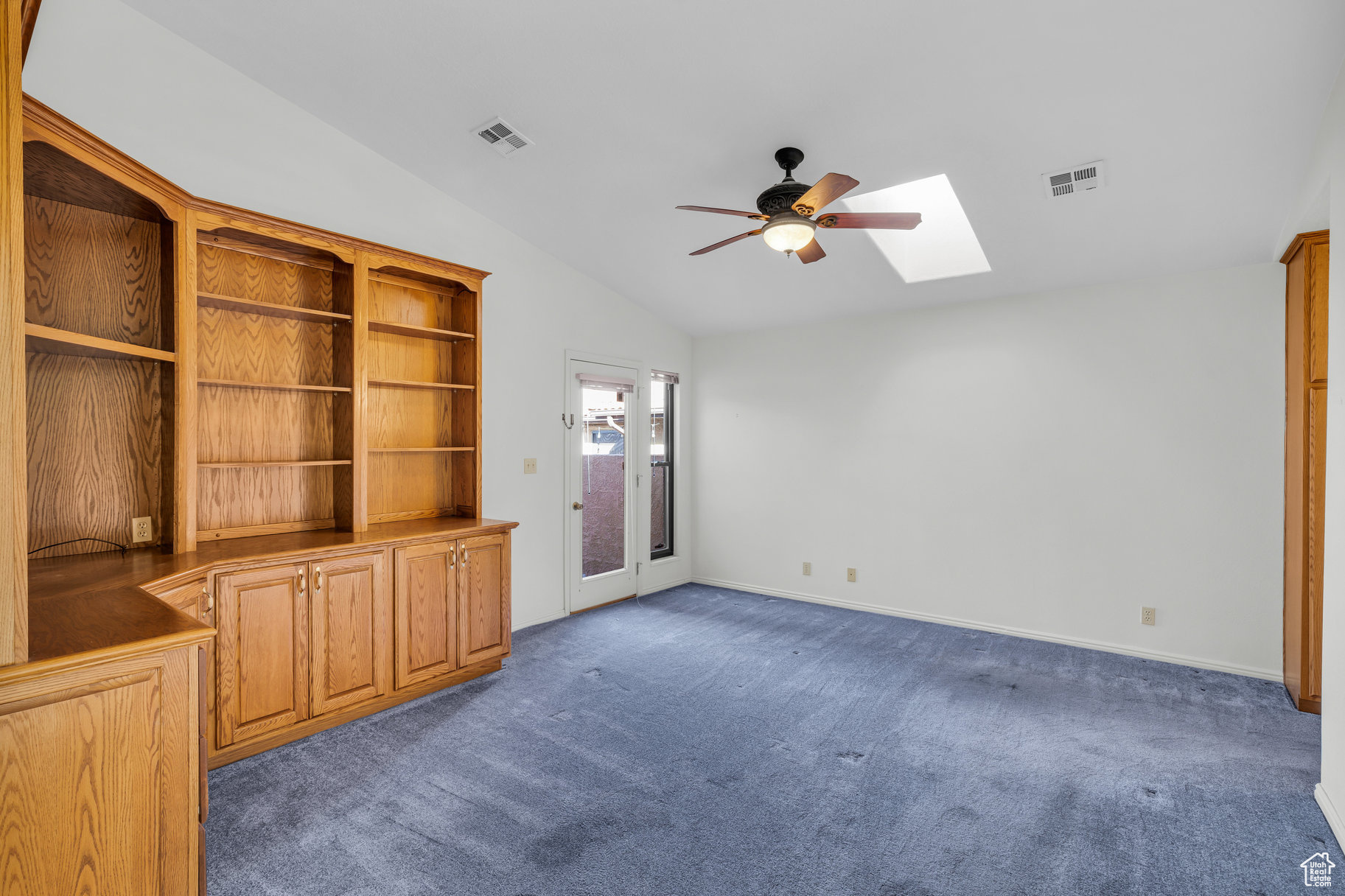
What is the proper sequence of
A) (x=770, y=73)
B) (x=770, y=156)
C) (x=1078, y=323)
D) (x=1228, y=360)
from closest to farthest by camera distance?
(x=770, y=73), (x=770, y=156), (x=1228, y=360), (x=1078, y=323)

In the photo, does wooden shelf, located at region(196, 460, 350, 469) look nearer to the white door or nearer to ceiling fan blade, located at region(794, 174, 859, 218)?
the white door

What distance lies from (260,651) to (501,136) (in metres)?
2.81

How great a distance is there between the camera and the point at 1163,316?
4.03 metres

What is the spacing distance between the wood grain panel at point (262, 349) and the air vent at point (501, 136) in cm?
128

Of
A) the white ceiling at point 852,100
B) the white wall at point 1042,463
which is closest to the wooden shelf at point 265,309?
the white ceiling at point 852,100

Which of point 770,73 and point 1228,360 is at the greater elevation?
point 770,73

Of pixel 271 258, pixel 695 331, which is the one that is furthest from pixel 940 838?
pixel 695 331

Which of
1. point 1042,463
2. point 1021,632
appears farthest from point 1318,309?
point 1021,632

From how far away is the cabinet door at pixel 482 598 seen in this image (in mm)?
3547

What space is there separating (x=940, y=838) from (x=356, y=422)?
325 centimetres

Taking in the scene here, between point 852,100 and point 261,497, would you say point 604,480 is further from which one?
point 852,100

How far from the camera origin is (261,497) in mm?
3332

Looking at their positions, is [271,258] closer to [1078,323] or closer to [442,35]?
[442,35]

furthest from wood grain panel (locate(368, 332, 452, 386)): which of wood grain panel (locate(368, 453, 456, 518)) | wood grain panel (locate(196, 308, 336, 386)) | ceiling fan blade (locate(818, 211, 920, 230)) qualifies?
ceiling fan blade (locate(818, 211, 920, 230))
